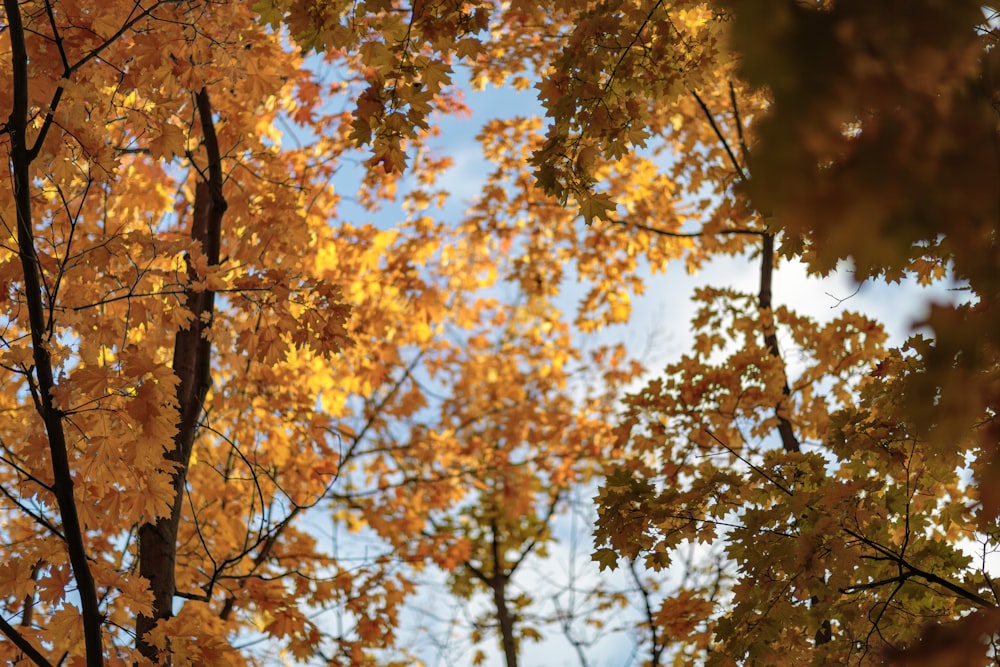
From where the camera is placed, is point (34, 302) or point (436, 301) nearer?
point (34, 302)

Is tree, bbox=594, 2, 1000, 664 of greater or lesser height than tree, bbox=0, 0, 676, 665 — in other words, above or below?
below

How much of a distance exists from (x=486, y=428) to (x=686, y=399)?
5370mm

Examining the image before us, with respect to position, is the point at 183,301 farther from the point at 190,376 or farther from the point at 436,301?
the point at 436,301

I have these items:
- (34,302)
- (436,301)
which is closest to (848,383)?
(436,301)

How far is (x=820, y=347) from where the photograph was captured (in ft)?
18.9

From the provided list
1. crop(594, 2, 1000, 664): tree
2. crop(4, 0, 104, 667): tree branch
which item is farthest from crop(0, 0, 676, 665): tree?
crop(594, 2, 1000, 664): tree

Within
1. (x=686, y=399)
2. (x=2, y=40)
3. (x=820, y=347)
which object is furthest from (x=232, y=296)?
(x=820, y=347)

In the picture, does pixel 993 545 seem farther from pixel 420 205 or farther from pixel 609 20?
pixel 420 205

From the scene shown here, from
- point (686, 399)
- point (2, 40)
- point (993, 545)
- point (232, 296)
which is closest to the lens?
point (993, 545)

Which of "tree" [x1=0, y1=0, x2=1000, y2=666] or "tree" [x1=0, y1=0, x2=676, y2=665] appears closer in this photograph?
"tree" [x1=0, y1=0, x2=1000, y2=666]

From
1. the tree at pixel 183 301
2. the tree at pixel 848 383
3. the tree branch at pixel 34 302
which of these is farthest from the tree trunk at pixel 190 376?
the tree at pixel 848 383

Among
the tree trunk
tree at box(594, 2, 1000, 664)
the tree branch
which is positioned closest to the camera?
tree at box(594, 2, 1000, 664)

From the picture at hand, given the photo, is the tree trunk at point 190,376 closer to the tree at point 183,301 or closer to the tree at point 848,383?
the tree at point 183,301

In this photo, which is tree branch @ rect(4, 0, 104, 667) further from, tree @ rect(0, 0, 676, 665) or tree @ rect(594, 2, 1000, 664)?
tree @ rect(594, 2, 1000, 664)
